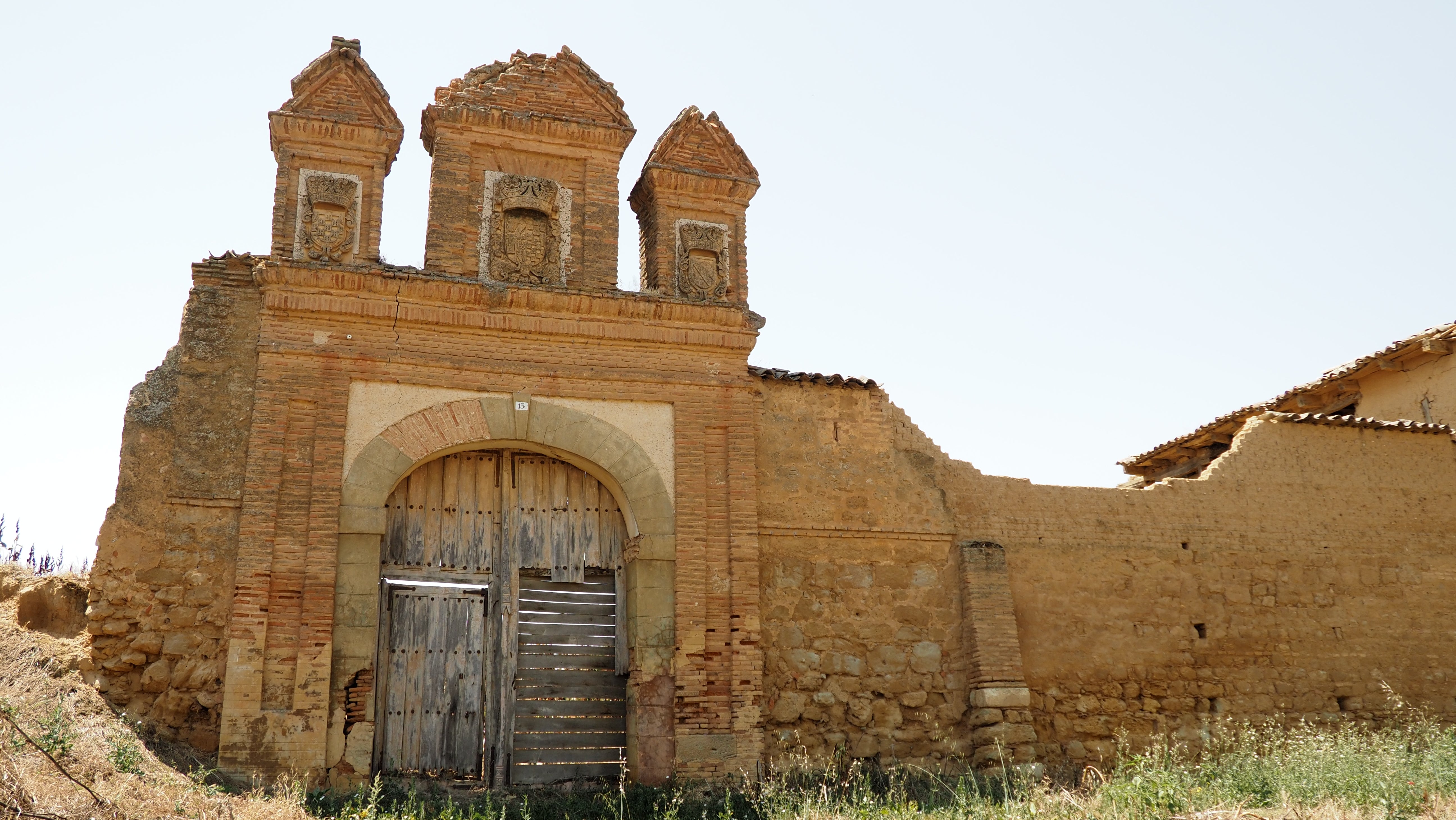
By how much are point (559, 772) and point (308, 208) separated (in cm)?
535

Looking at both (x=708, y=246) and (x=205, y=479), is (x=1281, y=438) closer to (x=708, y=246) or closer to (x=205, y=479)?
(x=708, y=246)

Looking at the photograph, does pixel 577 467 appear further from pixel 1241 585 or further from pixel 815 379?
pixel 1241 585

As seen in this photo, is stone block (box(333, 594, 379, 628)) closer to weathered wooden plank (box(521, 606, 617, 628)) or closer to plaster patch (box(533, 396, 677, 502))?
weathered wooden plank (box(521, 606, 617, 628))

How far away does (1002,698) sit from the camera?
1051 cm

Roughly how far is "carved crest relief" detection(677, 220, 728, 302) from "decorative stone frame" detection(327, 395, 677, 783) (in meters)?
1.69

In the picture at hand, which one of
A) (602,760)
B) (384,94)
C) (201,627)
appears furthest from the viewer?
(384,94)

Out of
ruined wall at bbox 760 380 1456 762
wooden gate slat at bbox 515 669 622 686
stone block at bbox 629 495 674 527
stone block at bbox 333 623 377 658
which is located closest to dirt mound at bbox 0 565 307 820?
stone block at bbox 333 623 377 658

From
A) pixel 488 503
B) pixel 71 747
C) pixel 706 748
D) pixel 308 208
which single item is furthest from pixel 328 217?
pixel 706 748

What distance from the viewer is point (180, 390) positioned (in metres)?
9.41

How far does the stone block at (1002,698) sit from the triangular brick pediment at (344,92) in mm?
7375

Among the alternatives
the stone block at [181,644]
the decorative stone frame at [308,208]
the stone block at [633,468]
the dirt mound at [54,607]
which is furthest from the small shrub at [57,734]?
the stone block at [633,468]

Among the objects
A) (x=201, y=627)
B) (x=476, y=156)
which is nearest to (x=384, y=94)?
(x=476, y=156)

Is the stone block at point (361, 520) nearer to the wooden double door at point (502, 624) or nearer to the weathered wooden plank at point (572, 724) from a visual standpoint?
the wooden double door at point (502, 624)

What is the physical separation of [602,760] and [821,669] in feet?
6.89
